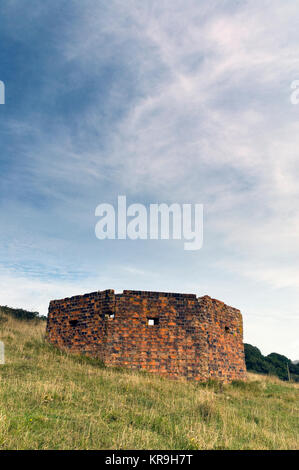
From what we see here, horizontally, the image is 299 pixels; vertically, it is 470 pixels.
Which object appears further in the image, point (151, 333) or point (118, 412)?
point (151, 333)

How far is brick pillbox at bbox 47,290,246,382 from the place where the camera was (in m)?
11.9

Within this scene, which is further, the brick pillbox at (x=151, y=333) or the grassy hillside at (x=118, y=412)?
the brick pillbox at (x=151, y=333)

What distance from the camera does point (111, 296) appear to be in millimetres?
12711

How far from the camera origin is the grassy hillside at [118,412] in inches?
197

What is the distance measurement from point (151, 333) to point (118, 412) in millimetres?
5788

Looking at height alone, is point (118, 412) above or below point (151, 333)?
below

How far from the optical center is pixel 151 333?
12258mm

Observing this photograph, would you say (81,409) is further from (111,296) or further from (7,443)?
(111,296)

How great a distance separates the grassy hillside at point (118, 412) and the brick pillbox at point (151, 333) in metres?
0.68

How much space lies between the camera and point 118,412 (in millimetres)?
6512

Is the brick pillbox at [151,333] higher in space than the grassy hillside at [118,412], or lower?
higher

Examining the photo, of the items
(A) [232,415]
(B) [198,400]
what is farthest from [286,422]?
(B) [198,400]

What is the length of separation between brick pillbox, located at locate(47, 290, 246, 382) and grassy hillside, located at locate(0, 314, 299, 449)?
0.68 m
